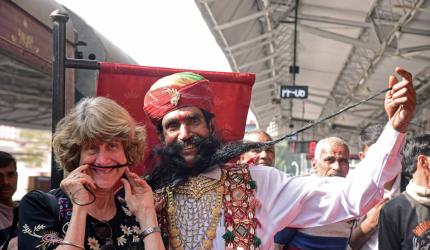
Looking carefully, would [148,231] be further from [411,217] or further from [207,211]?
[411,217]

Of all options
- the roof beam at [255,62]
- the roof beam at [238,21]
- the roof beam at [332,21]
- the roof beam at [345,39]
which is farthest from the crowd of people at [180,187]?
the roof beam at [255,62]

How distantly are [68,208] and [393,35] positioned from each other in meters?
8.59

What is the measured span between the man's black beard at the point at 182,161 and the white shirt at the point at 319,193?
53 mm

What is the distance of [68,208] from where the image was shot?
188 centimetres

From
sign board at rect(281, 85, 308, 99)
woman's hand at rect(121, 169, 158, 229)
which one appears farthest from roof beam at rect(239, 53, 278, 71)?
woman's hand at rect(121, 169, 158, 229)

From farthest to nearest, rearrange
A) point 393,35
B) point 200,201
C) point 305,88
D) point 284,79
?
point 284,79 → point 305,88 → point 393,35 → point 200,201

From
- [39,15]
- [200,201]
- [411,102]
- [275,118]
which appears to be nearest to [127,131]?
[200,201]

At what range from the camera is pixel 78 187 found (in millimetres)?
1825

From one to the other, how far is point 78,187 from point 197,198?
52cm

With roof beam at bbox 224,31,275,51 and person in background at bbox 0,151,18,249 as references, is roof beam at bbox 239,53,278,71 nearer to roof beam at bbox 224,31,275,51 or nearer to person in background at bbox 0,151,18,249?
roof beam at bbox 224,31,275,51

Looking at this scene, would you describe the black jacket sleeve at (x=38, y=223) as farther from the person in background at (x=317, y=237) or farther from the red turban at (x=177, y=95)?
the person in background at (x=317, y=237)

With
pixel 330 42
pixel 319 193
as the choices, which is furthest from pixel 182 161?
pixel 330 42

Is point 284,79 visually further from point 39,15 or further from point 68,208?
point 68,208

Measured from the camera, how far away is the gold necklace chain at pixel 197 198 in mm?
2121
